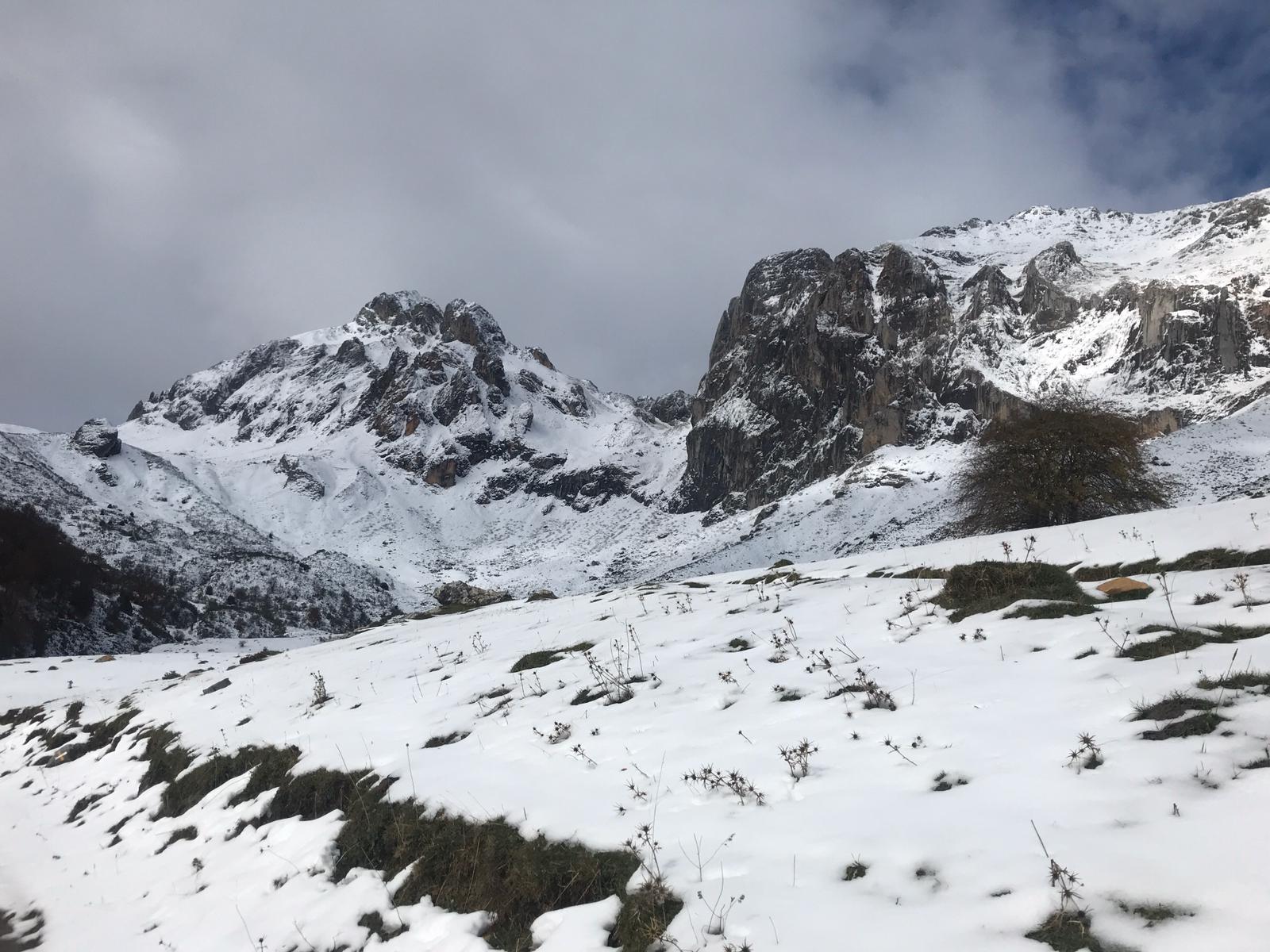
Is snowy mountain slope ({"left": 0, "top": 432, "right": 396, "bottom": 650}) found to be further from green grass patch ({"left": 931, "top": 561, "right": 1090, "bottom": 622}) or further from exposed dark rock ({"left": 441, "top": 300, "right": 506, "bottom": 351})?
exposed dark rock ({"left": 441, "top": 300, "right": 506, "bottom": 351})

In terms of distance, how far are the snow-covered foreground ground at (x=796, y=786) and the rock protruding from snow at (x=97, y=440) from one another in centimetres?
10904

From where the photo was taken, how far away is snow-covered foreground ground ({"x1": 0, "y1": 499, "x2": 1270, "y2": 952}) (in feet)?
10.2

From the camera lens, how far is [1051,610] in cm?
656

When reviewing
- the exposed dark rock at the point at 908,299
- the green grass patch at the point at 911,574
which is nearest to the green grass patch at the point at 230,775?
the green grass patch at the point at 911,574

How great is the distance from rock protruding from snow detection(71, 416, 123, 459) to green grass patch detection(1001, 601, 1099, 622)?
120 meters

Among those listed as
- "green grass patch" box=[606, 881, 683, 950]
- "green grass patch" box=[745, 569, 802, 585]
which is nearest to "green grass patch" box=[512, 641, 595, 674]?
"green grass patch" box=[745, 569, 802, 585]

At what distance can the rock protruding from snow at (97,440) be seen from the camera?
94375mm

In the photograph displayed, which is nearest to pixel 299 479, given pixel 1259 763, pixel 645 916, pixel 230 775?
pixel 230 775

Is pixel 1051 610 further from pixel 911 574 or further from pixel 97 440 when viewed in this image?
pixel 97 440

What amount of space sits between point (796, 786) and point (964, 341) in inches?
4607

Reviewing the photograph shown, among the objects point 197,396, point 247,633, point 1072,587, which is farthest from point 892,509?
point 197,396

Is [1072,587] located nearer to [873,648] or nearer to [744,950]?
[873,648]

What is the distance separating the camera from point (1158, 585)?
22.9 ft

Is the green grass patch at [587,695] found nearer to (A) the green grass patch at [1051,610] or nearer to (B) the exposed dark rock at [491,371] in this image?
(A) the green grass patch at [1051,610]
